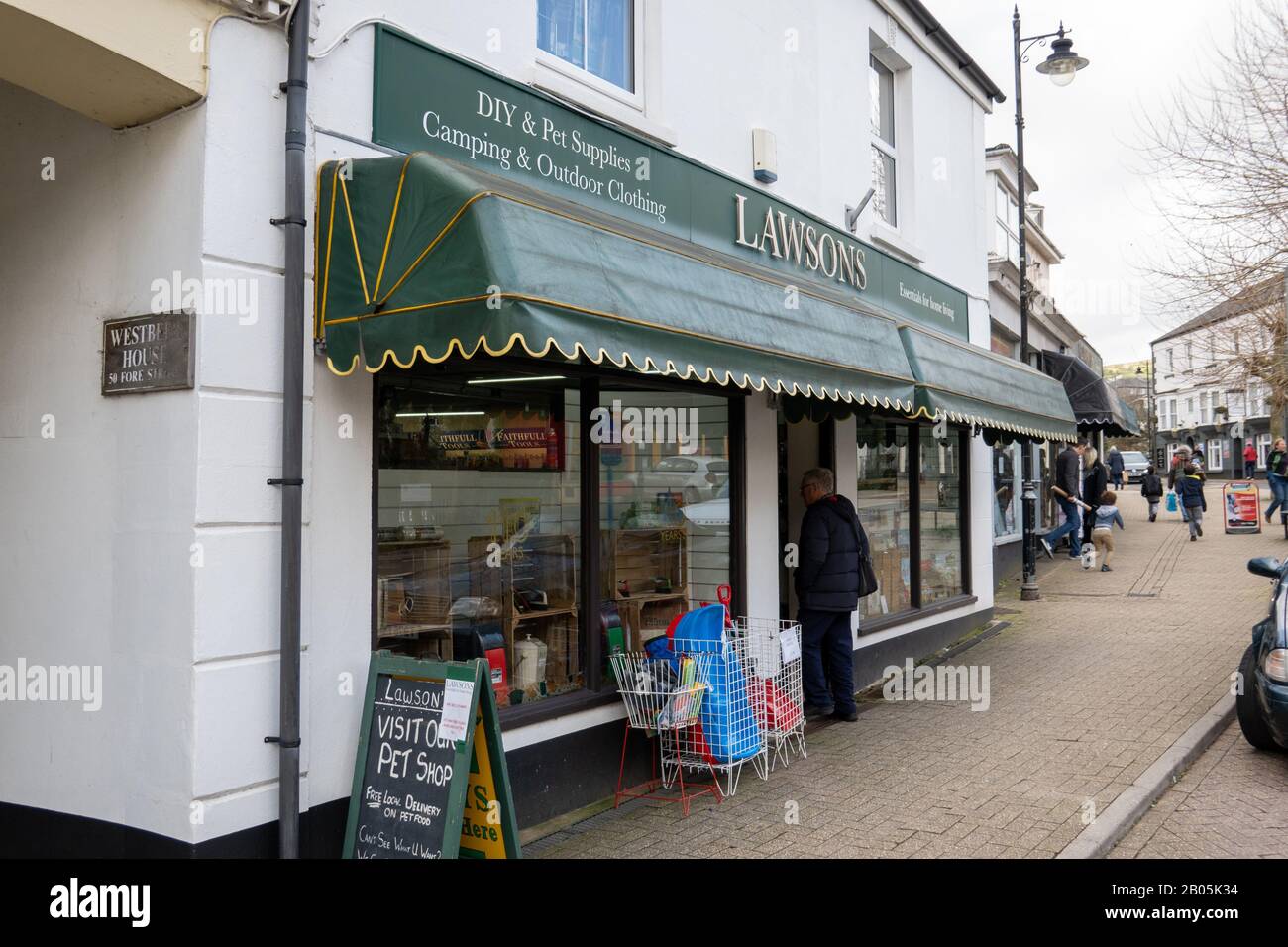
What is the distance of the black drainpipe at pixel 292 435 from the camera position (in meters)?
4.24

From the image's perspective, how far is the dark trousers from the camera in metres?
8.02

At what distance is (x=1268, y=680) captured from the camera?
20.9 ft

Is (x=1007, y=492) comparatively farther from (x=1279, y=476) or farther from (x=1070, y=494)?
(x=1279, y=476)

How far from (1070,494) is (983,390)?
1084 centimetres

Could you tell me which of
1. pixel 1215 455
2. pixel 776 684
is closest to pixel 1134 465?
pixel 1215 455

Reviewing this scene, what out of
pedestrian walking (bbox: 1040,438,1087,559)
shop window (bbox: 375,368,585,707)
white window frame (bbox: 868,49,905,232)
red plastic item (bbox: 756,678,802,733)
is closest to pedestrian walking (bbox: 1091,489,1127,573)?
pedestrian walking (bbox: 1040,438,1087,559)

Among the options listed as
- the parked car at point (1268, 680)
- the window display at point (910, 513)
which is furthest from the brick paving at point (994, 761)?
the window display at point (910, 513)

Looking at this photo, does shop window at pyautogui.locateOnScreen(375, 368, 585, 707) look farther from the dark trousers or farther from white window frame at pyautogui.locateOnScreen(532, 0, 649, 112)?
the dark trousers

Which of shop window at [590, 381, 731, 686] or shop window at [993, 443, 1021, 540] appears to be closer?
shop window at [590, 381, 731, 686]

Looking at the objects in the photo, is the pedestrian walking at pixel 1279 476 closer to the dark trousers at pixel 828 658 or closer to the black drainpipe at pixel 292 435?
the dark trousers at pixel 828 658

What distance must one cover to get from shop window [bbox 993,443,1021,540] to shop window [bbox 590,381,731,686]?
35.2 ft

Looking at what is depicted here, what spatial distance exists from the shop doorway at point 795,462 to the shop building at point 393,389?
177 centimetres

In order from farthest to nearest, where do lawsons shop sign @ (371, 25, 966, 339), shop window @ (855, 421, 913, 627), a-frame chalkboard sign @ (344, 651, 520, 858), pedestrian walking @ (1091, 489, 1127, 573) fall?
pedestrian walking @ (1091, 489, 1127, 573) → shop window @ (855, 421, 913, 627) → lawsons shop sign @ (371, 25, 966, 339) → a-frame chalkboard sign @ (344, 651, 520, 858)

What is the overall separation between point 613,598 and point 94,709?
3.27 m
